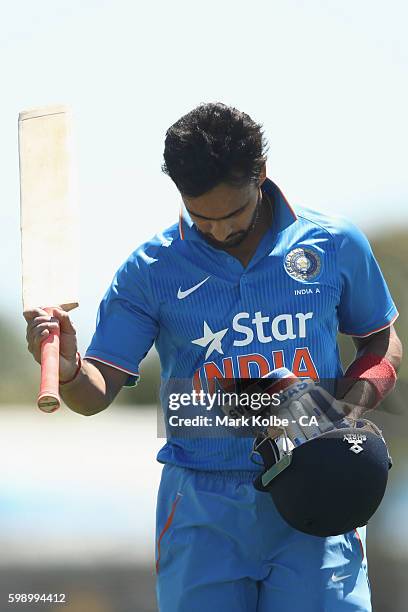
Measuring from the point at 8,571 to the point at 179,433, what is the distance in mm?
2173

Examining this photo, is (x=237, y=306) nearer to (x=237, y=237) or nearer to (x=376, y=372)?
(x=237, y=237)

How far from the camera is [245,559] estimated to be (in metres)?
2.55

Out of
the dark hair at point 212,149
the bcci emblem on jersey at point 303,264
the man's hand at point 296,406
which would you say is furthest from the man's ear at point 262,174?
the man's hand at point 296,406

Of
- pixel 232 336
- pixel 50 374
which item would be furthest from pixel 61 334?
pixel 232 336

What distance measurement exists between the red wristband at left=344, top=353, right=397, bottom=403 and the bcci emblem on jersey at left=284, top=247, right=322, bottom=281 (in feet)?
0.86

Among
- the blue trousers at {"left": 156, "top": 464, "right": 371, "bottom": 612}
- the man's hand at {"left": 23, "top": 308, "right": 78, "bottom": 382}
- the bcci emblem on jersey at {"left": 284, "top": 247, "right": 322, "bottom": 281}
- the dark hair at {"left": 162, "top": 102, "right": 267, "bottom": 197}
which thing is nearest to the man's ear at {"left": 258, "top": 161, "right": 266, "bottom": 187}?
the dark hair at {"left": 162, "top": 102, "right": 267, "bottom": 197}

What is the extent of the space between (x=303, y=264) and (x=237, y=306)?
0.20 m

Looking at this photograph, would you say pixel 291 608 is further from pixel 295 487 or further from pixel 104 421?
pixel 104 421

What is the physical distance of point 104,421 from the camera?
17.5 ft

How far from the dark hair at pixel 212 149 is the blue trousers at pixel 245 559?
2.36 feet

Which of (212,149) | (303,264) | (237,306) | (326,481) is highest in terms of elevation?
(212,149)

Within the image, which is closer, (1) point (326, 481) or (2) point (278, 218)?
(1) point (326, 481)

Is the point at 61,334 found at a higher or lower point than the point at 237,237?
lower

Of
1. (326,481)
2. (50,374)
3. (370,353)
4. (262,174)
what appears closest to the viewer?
(50,374)
